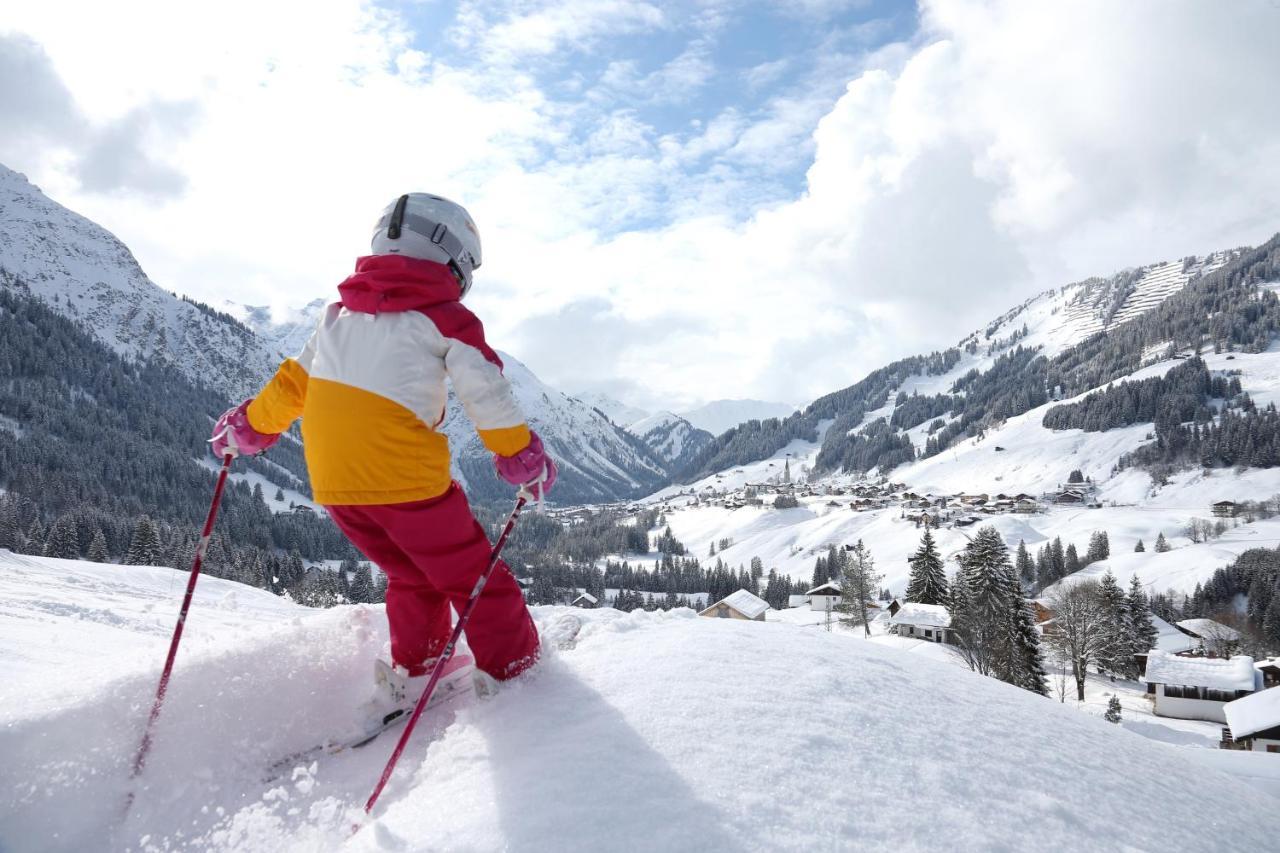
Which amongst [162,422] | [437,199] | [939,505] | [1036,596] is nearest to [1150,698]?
[1036,596]

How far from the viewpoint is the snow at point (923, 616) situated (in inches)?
1750

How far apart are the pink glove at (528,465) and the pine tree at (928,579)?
166 feet

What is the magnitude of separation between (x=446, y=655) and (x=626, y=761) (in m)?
1.14

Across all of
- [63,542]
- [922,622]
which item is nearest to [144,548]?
[63,542]

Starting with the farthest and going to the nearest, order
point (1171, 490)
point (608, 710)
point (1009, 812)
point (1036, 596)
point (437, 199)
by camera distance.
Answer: point (1171, 490) < point (1036, 596) < point (437, 199) < point (608, 710) < point (1009, 812)

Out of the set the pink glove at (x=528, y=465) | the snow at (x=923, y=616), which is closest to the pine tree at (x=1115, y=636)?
the snow at (x=923, y=616)

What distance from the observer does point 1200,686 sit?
34781 millimetres

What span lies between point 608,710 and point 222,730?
1.87 metres

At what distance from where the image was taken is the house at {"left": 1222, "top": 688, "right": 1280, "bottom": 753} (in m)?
16.8

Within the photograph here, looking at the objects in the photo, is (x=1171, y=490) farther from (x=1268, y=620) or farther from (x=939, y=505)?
(x=1268, y=620)

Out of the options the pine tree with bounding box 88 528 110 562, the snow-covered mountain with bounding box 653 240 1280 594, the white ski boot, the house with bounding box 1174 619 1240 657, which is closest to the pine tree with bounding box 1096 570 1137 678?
the house with bounding box 1174 619 1240 657

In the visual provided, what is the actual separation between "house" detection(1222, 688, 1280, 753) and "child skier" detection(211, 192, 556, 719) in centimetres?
1996

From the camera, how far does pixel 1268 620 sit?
186 ft

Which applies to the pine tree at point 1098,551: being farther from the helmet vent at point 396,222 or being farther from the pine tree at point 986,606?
the helmet vent at point 396,222
